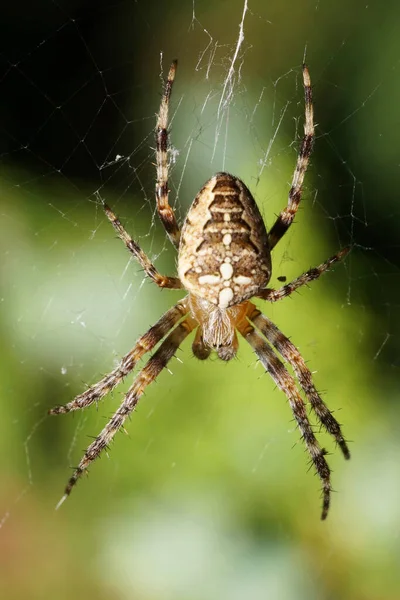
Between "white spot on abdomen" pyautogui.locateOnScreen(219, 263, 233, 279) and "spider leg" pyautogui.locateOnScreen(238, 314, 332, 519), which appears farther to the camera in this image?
"spider leg" pyautogui.locateOnScreen(238, 314, 332, 519)

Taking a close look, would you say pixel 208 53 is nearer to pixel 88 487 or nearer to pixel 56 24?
pixel 56 24

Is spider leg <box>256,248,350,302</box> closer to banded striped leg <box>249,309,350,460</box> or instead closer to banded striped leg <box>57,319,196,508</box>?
banded striped leg <box>249,309,350,460</box>

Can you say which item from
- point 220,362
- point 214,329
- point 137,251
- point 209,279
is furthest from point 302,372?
point 137,251

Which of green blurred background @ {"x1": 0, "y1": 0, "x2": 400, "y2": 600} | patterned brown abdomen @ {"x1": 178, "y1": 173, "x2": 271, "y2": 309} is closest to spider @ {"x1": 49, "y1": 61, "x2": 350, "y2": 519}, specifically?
patterned brown abdomen @ {"x1": 178, "y1": 173, "x2": 271, "y2": 309}

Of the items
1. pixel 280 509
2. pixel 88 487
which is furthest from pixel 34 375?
pixel 280 509

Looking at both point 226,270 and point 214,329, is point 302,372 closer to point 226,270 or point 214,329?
point 214,329

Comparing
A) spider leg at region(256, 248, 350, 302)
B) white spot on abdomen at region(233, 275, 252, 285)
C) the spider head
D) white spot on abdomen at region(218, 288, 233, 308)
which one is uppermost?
spider leg at region(256, 248, 350, 302)

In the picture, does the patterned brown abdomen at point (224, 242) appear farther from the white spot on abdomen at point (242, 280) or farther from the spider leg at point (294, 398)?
the spider leg at point (294, 398)
